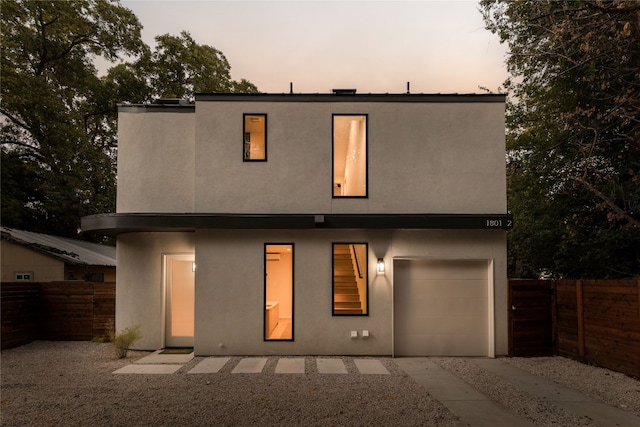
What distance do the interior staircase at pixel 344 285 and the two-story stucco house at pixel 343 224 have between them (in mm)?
29

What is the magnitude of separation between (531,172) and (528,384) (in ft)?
26.7

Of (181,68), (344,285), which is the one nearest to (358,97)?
(344,285)

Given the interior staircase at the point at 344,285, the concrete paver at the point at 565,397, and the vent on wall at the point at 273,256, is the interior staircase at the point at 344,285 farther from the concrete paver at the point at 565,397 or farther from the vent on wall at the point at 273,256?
the concrete paver at the point at 565,397

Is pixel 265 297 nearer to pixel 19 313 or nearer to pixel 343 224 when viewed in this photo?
pixel 343 224

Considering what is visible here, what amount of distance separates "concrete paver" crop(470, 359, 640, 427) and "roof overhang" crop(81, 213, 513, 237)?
2.91 metres

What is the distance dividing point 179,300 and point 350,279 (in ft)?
Answer: 13.5

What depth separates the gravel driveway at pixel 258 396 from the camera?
5539 millimetres

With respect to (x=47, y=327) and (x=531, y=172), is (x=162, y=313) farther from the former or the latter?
(x=531, y=172)

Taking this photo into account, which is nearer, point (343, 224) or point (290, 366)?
point (290, 366)

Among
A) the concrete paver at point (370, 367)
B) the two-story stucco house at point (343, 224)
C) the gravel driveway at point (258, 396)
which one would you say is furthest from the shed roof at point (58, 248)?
the concrete paver at point (370, 367)

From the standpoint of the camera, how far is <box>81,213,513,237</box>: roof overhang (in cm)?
947

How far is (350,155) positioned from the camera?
1000cm

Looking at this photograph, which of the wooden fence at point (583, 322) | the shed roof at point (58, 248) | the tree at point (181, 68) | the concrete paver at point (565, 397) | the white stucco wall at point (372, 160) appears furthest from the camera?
the tree at point (181, 68)

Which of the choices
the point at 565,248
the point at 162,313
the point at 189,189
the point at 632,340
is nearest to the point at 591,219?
the point at 565,248
